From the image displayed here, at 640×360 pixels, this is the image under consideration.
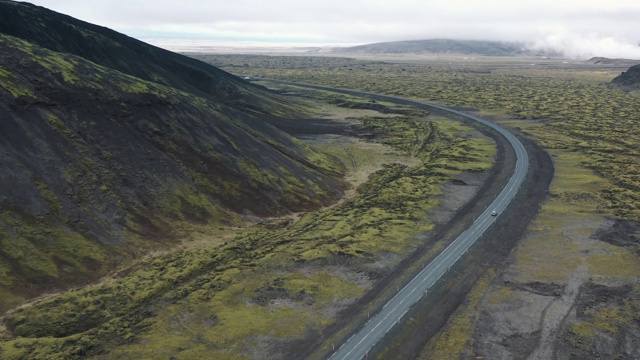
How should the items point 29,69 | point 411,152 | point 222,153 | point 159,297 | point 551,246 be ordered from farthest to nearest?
point 411,152 → point 222,153 → point 29,69 → point 551,246 → point 159,297

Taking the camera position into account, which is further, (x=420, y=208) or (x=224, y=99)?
(x=224, y=99)

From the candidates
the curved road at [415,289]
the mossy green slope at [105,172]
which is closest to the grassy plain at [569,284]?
the curved road at [415,289]

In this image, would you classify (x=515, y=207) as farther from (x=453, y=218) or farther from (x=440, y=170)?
(x=440, y=170)

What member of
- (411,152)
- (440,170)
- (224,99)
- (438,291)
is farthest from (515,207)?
(224,99)

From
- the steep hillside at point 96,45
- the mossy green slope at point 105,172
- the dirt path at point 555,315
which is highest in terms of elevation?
the steep hillside at point 96,45

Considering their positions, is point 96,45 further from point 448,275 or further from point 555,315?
point 555,315

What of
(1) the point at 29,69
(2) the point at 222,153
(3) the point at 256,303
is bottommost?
(3) the point at 256,303

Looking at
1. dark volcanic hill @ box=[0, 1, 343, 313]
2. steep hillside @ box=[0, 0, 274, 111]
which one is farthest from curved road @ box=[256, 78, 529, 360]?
steep hillside @ box=[0, 0, 274, 111]

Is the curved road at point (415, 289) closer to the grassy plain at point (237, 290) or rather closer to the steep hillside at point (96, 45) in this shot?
the grassy plain at point (237, 290)
